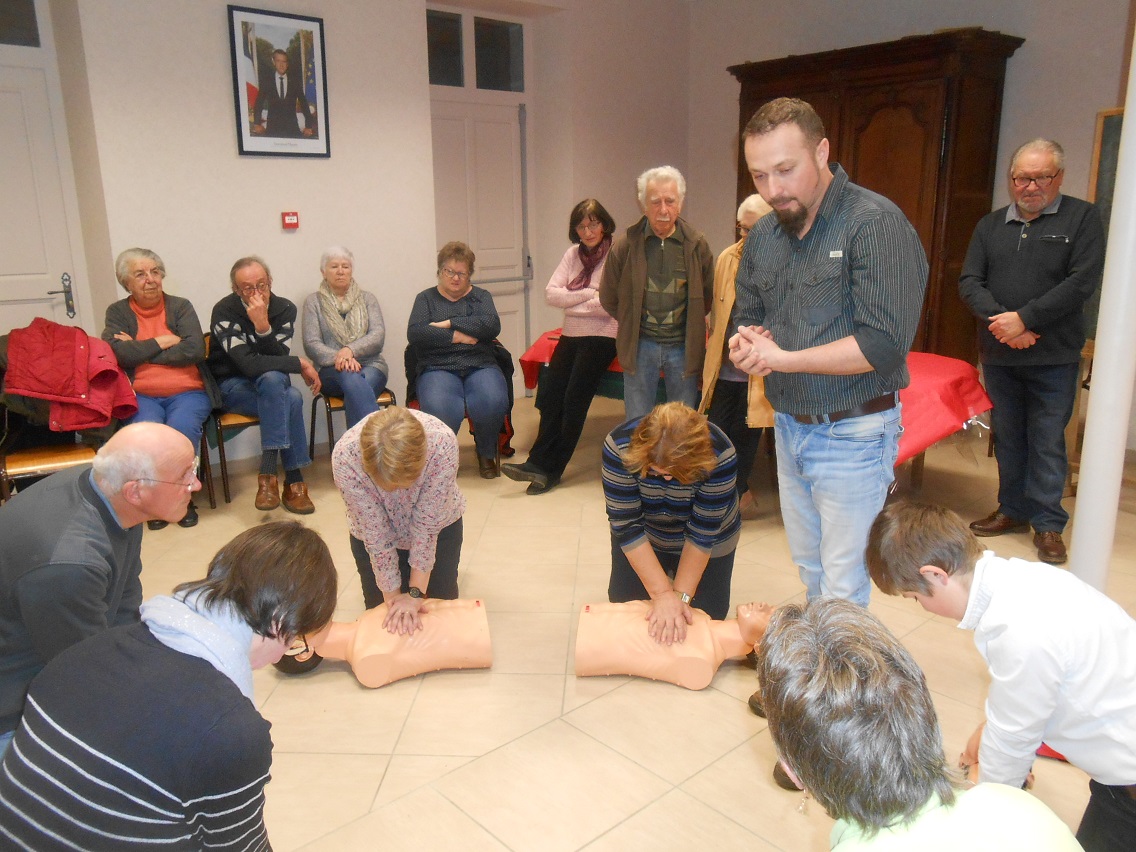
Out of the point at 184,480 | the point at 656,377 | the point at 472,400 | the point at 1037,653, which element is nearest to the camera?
the point at 1037,653

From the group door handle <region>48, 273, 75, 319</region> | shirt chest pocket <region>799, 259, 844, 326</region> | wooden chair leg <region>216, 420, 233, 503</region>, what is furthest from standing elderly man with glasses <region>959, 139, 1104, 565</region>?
door handle <region>48, 273, 75, 319</region>

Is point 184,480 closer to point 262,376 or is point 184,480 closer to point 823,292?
point 823,292

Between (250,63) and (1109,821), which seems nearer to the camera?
(1109,821)

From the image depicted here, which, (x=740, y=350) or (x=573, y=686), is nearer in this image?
(x=740, y=350)

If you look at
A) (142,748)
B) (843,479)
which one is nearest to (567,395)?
(843,479)

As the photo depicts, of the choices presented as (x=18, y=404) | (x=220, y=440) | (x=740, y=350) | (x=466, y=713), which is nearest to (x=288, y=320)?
(x=220, y=440)

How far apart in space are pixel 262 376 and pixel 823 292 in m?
2.99

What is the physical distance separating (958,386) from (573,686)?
2.12m

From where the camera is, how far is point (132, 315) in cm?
400

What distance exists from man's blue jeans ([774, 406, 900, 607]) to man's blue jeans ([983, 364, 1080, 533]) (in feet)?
5.64

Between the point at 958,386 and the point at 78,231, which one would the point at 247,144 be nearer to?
the point at 78,231

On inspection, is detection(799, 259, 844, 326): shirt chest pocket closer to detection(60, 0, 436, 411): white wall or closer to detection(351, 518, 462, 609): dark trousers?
detection(351, 518, 462, 609): dark trousers

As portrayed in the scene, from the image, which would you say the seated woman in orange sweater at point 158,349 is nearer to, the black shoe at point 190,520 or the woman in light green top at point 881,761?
the black shoe at point 190,520

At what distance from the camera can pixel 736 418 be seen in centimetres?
377
